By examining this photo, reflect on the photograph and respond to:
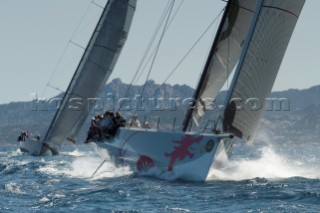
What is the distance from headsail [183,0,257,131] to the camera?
69.1 ft

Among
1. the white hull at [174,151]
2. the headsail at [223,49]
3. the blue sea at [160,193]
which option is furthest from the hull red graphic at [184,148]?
the headsail at [223,49]

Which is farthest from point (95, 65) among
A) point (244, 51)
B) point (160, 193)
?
point (160, 193)

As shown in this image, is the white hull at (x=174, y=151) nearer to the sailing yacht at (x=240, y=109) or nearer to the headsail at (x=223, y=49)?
the sailing yacht at (x=240, y=109)

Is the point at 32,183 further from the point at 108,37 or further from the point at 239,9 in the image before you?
the point at 108,37

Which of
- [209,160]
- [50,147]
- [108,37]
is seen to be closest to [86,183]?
[209,160]

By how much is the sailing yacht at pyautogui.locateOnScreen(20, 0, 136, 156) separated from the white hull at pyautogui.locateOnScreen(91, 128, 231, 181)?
13029 millimetres

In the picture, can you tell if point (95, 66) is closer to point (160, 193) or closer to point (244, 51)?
point (244, 51)

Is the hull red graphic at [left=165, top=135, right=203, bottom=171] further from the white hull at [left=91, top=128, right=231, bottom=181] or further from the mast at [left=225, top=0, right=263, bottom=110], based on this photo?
the mast at [left=225, top=0, right=263, bottom=110]

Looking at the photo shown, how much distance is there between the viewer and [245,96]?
63.1 feet

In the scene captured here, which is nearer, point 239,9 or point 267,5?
point 267,5

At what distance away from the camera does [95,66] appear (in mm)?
34281

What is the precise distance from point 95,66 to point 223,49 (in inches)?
553

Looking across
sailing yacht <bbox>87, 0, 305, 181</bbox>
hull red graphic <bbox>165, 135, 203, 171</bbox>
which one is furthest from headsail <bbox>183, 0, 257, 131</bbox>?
hull red graphic <bbox>165, 135, 203, 171</bbox>

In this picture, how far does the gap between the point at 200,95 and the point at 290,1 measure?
12.9 feet
